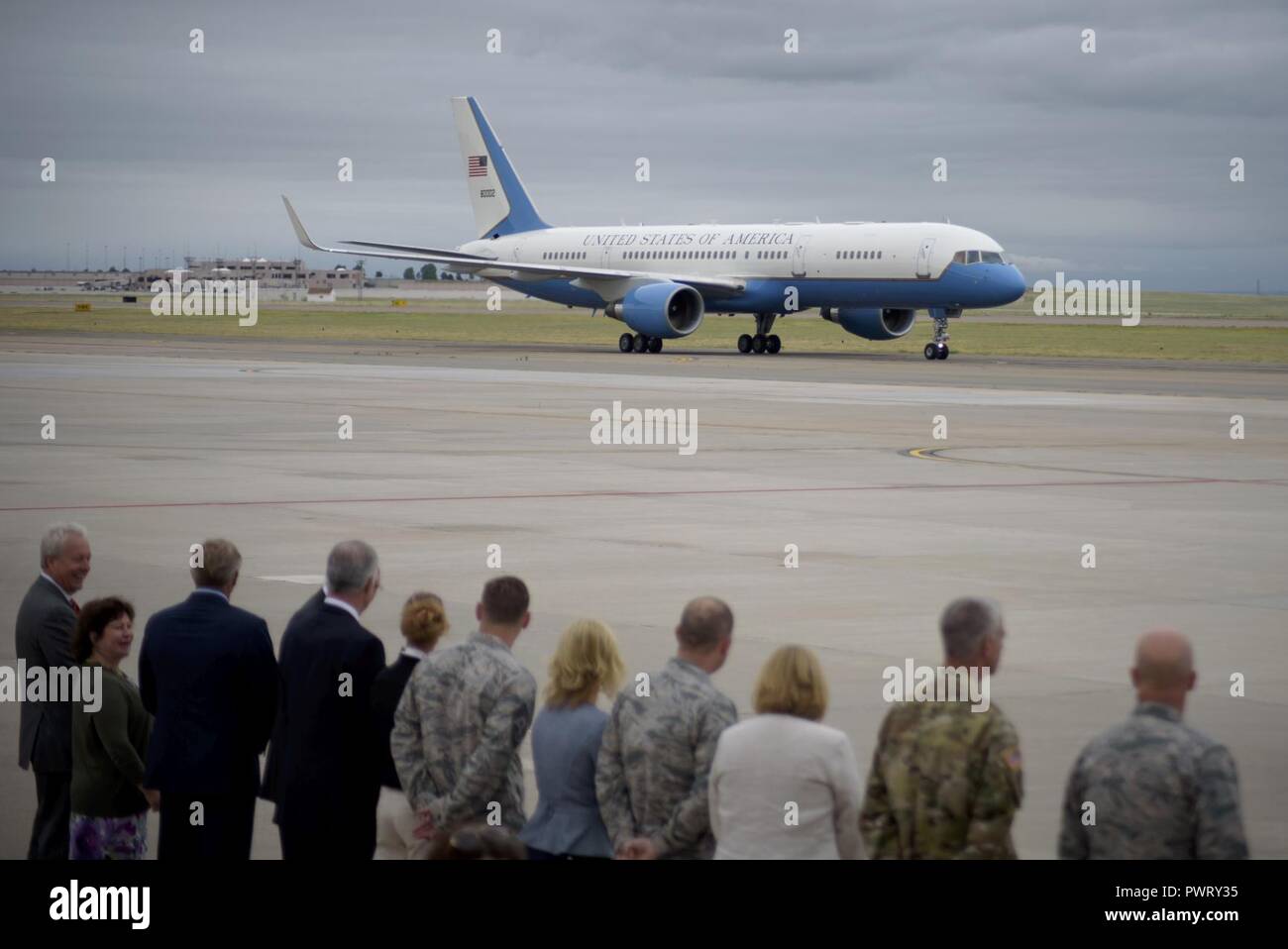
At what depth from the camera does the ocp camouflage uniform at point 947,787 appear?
22.2 feet

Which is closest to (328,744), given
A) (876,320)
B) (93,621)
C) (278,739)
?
(278,739)

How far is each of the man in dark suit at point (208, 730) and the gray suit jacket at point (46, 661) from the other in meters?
0.63

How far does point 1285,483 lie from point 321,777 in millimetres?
20093

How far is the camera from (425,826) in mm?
8141

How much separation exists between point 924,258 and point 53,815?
51972 mm

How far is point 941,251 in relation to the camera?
5862cm

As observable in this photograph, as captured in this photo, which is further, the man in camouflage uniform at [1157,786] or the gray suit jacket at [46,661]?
the gray suit jacket at [46,661]

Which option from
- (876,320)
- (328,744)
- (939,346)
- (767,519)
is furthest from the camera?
(876,320)

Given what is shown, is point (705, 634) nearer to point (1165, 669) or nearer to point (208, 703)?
point (1165, 669)

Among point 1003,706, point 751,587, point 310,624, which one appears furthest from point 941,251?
point 310,624

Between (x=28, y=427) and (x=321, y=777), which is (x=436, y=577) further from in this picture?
(x=28, y=427)

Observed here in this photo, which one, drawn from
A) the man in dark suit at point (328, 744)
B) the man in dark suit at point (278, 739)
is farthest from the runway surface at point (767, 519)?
the man in dark suit at point (328, 744)

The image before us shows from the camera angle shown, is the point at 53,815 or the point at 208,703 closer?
the point at 208,703

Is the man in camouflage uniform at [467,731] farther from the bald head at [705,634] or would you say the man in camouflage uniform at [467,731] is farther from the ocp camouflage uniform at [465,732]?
the bald head at [705,634]
